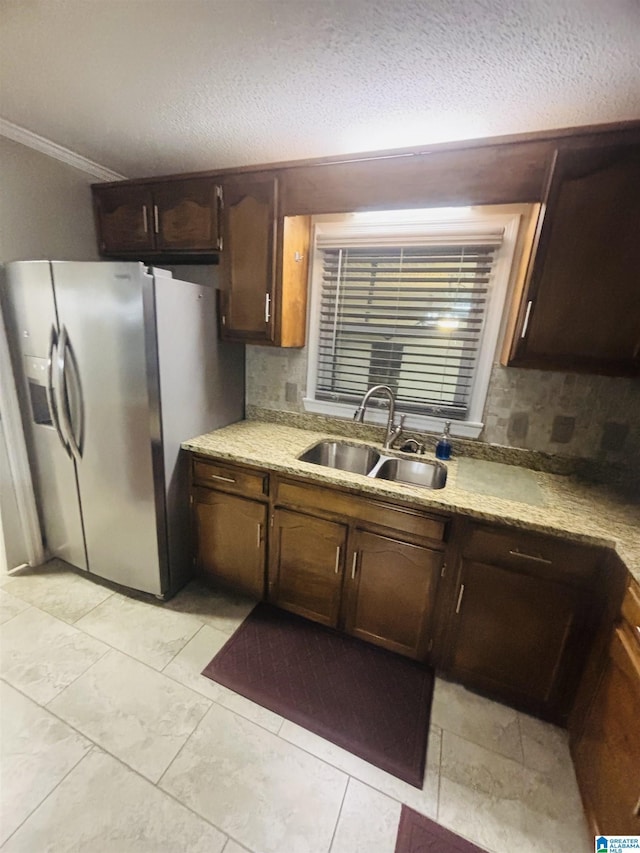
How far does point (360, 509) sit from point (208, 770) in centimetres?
109

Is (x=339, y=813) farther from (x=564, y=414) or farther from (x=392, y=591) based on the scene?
(x=564, y=414)

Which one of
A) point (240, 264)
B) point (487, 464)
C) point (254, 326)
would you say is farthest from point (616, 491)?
point (240, 264)

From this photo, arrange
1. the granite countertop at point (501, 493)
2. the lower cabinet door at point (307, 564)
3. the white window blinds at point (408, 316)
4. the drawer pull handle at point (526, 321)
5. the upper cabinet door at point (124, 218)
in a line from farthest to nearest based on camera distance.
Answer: the upper cabinet door at point (124, 218) < the white window blinds at point (408, 316) < the lower cabinet door at point (307, 564) < the drawer pull handle at point (526, 321) < the granite countertop at point (501, 493)

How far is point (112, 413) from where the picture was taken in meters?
1.74

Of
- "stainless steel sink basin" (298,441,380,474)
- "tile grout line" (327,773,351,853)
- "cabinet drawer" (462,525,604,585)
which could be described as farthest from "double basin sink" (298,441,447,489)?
"tile grout line" (327,773,351,853)

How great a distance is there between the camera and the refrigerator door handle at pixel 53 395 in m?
1.74

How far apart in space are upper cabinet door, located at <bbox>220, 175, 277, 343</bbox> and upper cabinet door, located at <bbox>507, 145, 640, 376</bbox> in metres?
1.22

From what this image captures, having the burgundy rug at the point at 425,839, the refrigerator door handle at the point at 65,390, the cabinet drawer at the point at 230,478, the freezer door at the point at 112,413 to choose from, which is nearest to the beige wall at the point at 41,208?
the freezer door at the point at 112,413

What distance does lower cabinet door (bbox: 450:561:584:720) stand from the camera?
134 centimetres

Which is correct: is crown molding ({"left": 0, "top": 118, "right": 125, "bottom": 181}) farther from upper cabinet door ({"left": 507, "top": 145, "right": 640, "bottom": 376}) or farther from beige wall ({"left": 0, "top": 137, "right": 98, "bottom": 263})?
upper cabinet door ({"left": 507, "top": 145, "right": 640, "bottom": 376})

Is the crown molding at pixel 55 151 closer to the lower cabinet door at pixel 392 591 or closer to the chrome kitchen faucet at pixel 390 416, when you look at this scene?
the chrome kitchen faucet at pixel 390 416

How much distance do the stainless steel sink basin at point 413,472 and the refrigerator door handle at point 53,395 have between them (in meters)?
1.70

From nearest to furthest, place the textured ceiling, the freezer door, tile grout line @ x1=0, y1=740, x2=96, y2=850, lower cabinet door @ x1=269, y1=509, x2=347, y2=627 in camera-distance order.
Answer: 1. the textured ceiling
2. tile grout line @ x1=0, y1=740, x2=96, y2=850
3. the freezer door
4. lower cabinet door @ x1=269, y1=509, x2=347, y2=627

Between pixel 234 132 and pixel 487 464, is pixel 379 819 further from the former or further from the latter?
pixel 234 132
